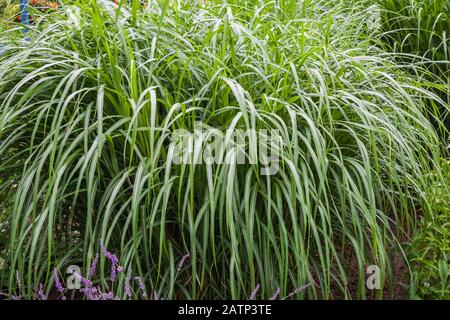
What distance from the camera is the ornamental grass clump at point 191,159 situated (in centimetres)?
229

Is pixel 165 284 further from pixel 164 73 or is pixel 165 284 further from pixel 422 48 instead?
pixel 422 48

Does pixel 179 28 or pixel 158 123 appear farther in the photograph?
pixel 179 28

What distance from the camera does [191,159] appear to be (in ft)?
7.30

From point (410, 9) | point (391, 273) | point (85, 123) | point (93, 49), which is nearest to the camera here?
point (85, 123)

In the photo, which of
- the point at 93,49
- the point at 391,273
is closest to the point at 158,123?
the point at 93,49

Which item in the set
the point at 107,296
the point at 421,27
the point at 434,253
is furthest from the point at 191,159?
the point at 421,27

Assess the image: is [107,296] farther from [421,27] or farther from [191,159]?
[421,27]

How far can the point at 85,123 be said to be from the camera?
7.83 ft

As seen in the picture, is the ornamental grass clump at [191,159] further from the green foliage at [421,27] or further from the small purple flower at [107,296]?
the green foliage at [421,27]

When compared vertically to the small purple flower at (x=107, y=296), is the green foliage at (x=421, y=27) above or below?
above

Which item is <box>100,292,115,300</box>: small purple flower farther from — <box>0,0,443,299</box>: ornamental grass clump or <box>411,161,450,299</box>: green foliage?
<box>411,161,450,299</box>: green foliage

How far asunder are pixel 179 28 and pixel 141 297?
3.80 ft

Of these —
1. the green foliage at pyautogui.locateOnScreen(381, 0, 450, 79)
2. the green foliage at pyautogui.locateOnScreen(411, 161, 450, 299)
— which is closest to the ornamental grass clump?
the green foliage at pyautogui.locateOnScreen(411, 161, 450, 299)

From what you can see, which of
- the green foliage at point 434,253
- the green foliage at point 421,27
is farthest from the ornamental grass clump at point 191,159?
the green foliage at point 421,27
